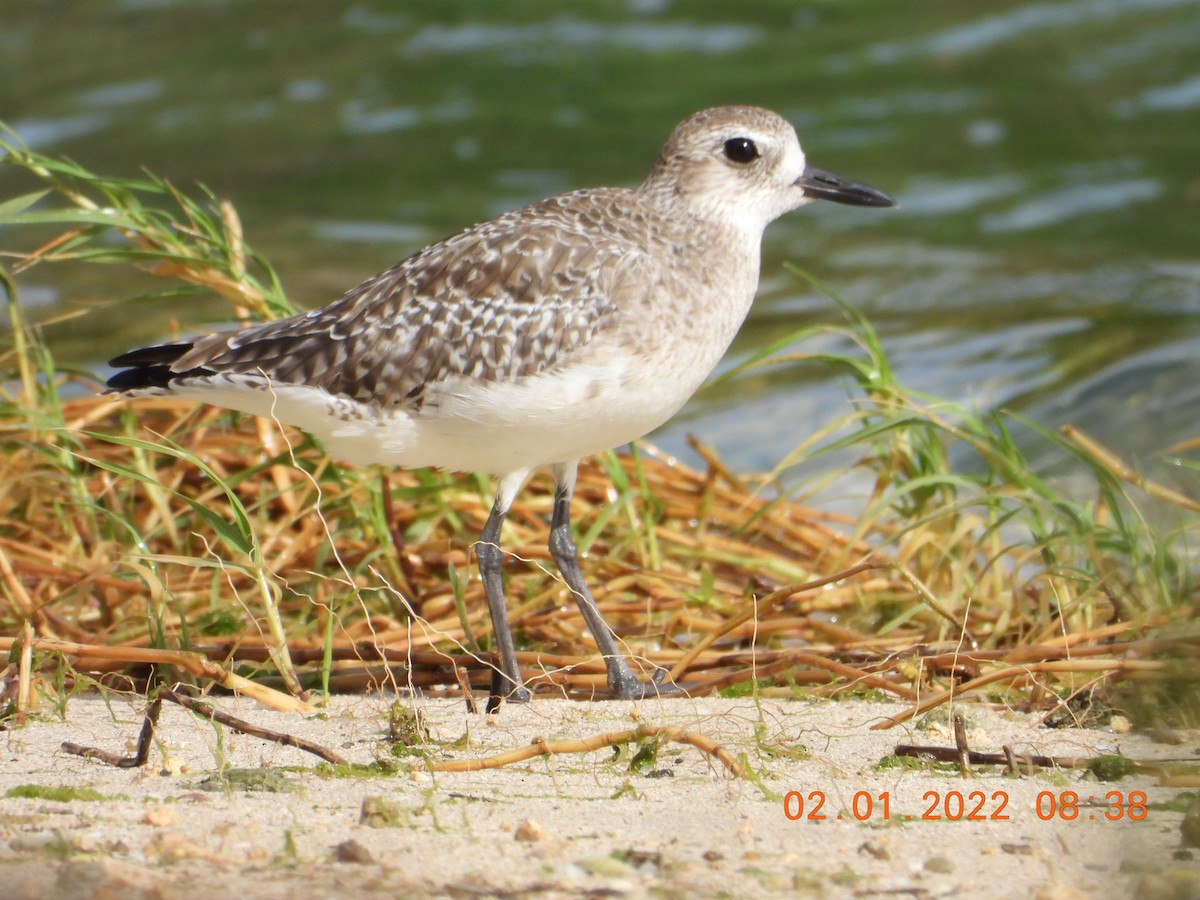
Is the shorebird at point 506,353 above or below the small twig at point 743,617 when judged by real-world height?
above

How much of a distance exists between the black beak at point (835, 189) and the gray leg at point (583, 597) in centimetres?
144

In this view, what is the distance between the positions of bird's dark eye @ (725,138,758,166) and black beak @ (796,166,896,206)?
236 mm

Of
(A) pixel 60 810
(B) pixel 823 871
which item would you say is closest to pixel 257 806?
(A) pixel 60 810

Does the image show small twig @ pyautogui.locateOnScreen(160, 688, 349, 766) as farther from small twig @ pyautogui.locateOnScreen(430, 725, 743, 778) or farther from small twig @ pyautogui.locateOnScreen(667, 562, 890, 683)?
small twig @ pyautogui.locateOnScreen(667, 562, 890, 683)

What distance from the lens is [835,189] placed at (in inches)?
233

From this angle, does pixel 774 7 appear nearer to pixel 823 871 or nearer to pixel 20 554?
pixel 20 554

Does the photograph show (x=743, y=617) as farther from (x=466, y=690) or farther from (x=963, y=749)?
(x=963, y=749)

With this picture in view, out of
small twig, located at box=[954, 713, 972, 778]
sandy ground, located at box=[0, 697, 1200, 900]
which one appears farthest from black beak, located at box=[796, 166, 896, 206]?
small twig, located at box=[954, 713, 972, 778]

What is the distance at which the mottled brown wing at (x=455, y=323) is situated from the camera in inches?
205

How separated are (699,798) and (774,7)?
14.9m

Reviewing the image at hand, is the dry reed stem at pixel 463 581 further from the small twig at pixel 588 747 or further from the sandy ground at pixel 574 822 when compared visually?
the small twig at pixel 588 747

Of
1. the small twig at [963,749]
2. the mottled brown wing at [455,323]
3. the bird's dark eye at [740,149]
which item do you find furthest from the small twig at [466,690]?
the bird's dark eye at [740,149]
